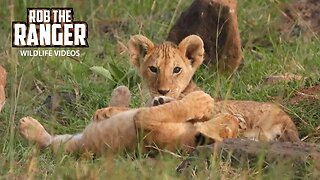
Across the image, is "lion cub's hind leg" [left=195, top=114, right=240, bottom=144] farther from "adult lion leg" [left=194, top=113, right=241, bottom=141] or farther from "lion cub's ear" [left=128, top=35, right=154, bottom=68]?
"lion cub's ear" [left=128, top=35, right=154, bottom=68]

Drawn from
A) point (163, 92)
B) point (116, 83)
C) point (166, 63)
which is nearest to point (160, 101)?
point (163, 92)

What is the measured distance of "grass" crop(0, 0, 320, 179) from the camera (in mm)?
5195

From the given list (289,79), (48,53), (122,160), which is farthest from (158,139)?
(48,53)

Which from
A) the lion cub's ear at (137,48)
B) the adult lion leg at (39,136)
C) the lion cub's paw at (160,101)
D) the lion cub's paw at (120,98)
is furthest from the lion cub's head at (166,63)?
the adult lion leg at (39,136)

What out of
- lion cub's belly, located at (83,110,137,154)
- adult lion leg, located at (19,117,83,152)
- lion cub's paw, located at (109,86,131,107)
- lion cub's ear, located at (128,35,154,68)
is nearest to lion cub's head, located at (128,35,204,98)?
lion cub's ear, located at (128,35,154,68)

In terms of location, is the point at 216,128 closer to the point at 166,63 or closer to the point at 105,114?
the point at 105,114

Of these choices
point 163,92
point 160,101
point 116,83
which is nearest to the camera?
point 160,101

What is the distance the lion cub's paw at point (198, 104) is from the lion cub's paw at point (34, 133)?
3.06 feet

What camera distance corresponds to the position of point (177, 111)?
5758 millimetres

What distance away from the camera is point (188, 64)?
7.11m

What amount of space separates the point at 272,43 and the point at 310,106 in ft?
6.79

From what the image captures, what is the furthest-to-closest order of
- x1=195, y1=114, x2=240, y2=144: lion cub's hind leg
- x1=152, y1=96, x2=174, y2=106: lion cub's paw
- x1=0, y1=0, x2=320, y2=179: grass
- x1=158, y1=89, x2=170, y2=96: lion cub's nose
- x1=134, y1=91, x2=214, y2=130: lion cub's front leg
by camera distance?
x1=158, y1=89, x2=170, y2=96: lion cub's nose, x1=152, y1=96, x2=174, y2=106: lion cub's paw, x1=195, y1=114, x2=240, y2=144: lion cub's hind leg, x1=134, y1=91, x2=214, y2=130: lion cub's front leg, x1=0, y1=0, x2=320, y2=179: grass

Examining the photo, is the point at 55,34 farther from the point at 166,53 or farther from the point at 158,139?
the point at 158,139

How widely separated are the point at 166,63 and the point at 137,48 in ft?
1.27
